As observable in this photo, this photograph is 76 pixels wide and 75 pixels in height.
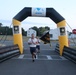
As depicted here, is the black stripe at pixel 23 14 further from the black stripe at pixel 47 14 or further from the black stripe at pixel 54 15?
the black stripe at pixel 54 15

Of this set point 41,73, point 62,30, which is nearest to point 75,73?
point 41,73

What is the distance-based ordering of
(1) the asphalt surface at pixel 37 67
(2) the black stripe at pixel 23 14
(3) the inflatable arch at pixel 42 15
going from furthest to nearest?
(2) the black stripe at pixel 23 14
(3) the inflatable arch at pixel 42 15
(1) the asphalt surface at pixel 37 67

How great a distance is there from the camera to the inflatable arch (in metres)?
25.3

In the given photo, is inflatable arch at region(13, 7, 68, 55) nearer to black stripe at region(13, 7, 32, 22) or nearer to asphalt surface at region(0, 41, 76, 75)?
black stripe at region(13, 7, 32, 22)

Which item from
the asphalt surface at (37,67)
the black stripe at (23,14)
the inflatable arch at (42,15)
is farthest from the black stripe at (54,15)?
the asphalt surface at (37,67)

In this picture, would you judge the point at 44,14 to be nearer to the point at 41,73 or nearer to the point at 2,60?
the point at 2,60

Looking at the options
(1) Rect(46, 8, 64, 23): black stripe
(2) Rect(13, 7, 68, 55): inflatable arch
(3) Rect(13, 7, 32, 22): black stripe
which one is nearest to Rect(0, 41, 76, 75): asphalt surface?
Result: (2) Rect(13, 7, 68, 55): inflatable arch

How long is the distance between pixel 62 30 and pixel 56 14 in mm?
1537

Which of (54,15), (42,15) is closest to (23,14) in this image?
(42,15)

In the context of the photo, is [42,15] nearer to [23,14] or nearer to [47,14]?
[47,14]

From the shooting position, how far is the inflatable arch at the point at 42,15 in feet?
82.9

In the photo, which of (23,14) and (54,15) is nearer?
(54,15)

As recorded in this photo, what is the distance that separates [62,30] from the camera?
25375 millimetres

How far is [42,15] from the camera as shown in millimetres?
26031
